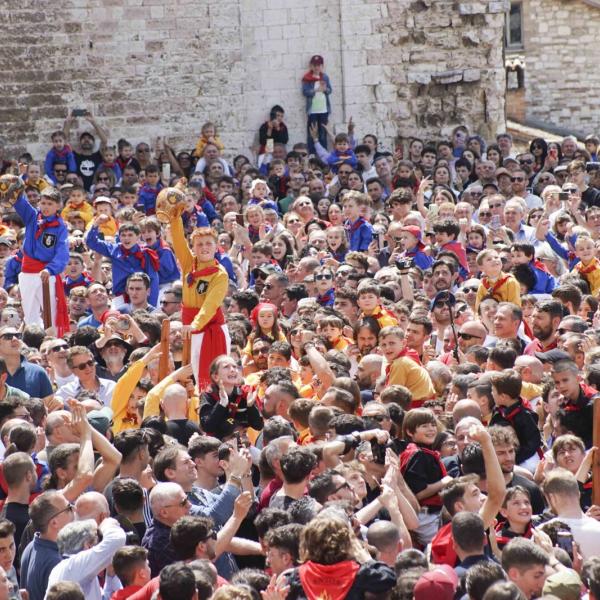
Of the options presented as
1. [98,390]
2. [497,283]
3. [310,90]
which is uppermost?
[310,90]

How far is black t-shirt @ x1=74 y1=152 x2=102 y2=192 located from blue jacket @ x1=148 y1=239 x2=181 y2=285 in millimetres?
6084

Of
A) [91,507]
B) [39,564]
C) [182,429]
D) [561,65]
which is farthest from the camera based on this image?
[561,65]

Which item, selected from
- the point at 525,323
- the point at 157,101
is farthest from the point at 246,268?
the point at 157,101

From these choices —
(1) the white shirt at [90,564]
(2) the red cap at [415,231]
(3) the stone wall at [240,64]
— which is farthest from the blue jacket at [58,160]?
(1) the white shirt at [90,564]

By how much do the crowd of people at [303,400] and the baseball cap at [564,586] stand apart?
11 millimetres

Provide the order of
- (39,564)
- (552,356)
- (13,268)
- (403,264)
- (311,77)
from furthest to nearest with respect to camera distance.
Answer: (311,77), (13,268), (403,264), (552,356), (39,564)

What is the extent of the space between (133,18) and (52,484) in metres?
14.8

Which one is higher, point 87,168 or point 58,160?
point 58,160

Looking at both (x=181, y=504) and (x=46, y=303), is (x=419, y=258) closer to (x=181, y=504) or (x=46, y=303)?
(x=46, y=303)

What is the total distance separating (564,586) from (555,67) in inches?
966

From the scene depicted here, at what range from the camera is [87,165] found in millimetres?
21000

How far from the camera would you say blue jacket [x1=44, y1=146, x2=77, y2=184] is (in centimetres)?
2052

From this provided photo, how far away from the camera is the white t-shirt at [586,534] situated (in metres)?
7.35

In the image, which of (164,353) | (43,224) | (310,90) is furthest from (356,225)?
(310,90)
